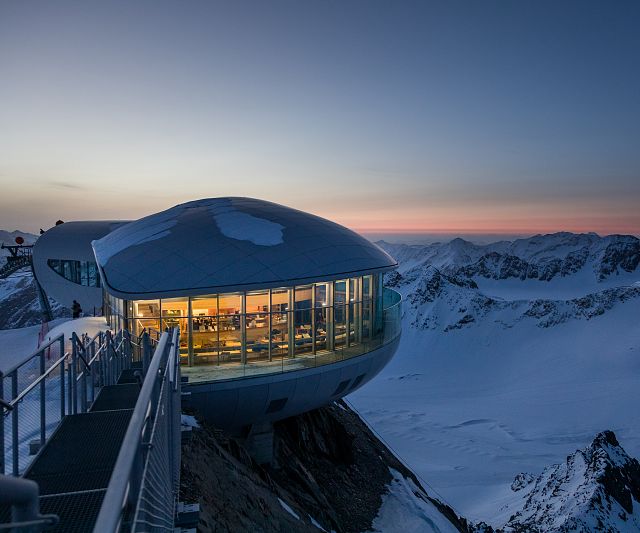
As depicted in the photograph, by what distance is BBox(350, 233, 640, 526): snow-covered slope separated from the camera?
61788mm

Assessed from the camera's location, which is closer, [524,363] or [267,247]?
[267,247]

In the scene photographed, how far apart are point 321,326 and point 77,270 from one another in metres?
28.2

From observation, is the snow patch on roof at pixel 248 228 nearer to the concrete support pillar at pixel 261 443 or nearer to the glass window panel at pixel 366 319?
the glass window panel at pixel 366 319

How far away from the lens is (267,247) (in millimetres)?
15938

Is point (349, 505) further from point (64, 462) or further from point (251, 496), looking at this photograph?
point (64, 462)

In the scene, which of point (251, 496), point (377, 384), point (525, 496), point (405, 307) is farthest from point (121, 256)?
point (405, 307)

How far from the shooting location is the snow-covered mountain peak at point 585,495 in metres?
34.4

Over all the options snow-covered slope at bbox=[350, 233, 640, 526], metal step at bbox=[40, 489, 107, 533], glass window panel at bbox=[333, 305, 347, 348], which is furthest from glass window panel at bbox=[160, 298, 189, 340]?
snow-covered slope at bbox=[350, 233, 640, 526]

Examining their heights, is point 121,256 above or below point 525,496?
above

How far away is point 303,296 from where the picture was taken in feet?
50.8

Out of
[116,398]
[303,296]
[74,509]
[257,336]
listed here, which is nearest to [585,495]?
[303,296]

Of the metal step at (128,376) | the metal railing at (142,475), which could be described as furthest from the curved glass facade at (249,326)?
the metal railing at (142,475)

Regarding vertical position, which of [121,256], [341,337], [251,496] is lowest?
[251,496]

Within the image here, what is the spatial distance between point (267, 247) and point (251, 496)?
8.15 m
